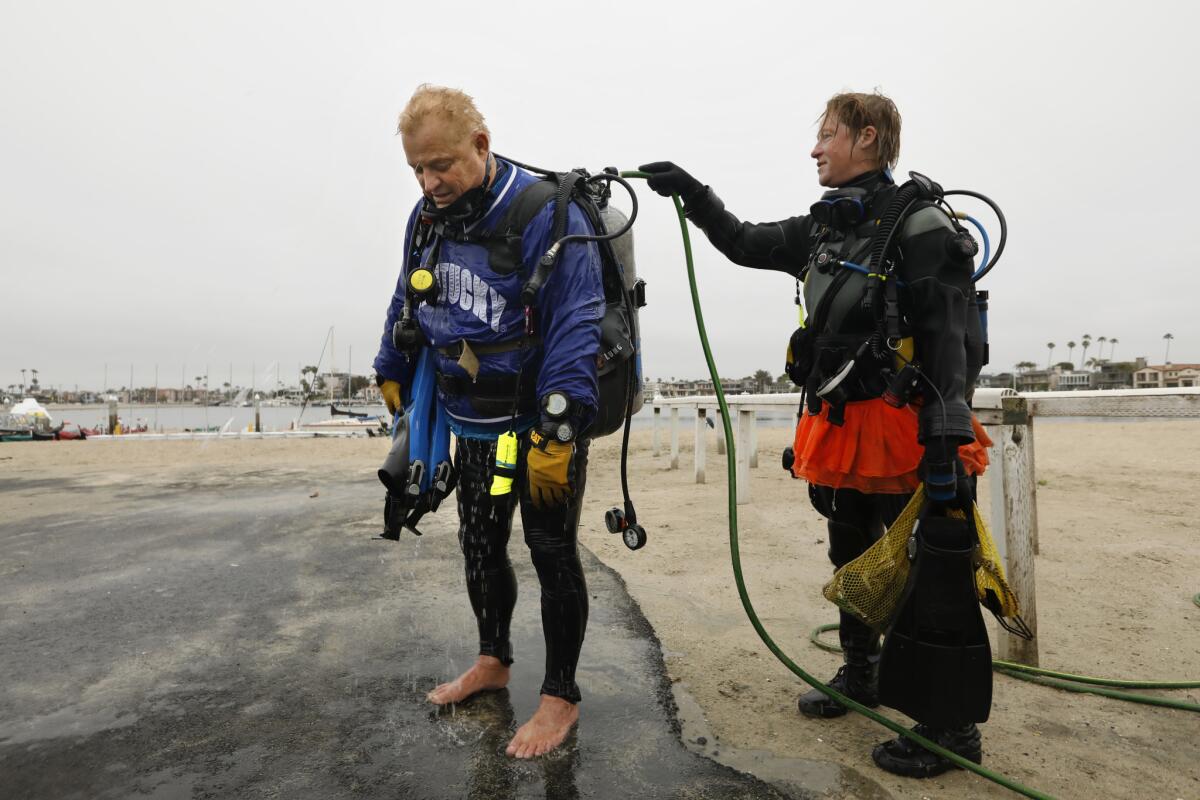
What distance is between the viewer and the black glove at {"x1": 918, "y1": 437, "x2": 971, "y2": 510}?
78.2 inches

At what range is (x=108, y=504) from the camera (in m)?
6.86

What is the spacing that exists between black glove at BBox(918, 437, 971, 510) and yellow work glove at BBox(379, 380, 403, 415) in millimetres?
1912

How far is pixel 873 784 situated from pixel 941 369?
123 cm

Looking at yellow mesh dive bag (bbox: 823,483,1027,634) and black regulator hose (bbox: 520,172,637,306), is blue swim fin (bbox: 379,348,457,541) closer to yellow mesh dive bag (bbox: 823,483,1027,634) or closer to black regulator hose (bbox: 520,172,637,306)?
black regulator hose (bbox: 520,172,637,306)

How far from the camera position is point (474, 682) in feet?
8.23

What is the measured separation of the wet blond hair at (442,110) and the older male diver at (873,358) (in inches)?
29.6

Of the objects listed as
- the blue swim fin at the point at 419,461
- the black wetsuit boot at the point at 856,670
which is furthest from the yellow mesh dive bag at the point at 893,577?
the blue swim fin at the point at 419,461

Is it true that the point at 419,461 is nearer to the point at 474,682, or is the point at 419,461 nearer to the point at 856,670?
the point at 474,682

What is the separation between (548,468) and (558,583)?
1.58ft

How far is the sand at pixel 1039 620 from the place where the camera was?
83.4 inches

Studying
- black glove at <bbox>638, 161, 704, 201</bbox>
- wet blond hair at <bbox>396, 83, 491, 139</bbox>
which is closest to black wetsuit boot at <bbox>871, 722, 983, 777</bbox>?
black glove at <bbox>638, 161, 704, 201</bbox>

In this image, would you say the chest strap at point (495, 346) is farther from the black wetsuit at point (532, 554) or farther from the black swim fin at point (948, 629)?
the black swim fin at point (948, 629)

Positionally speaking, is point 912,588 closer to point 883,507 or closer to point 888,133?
point 883,507

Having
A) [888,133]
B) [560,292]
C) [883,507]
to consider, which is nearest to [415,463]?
[560,292]
